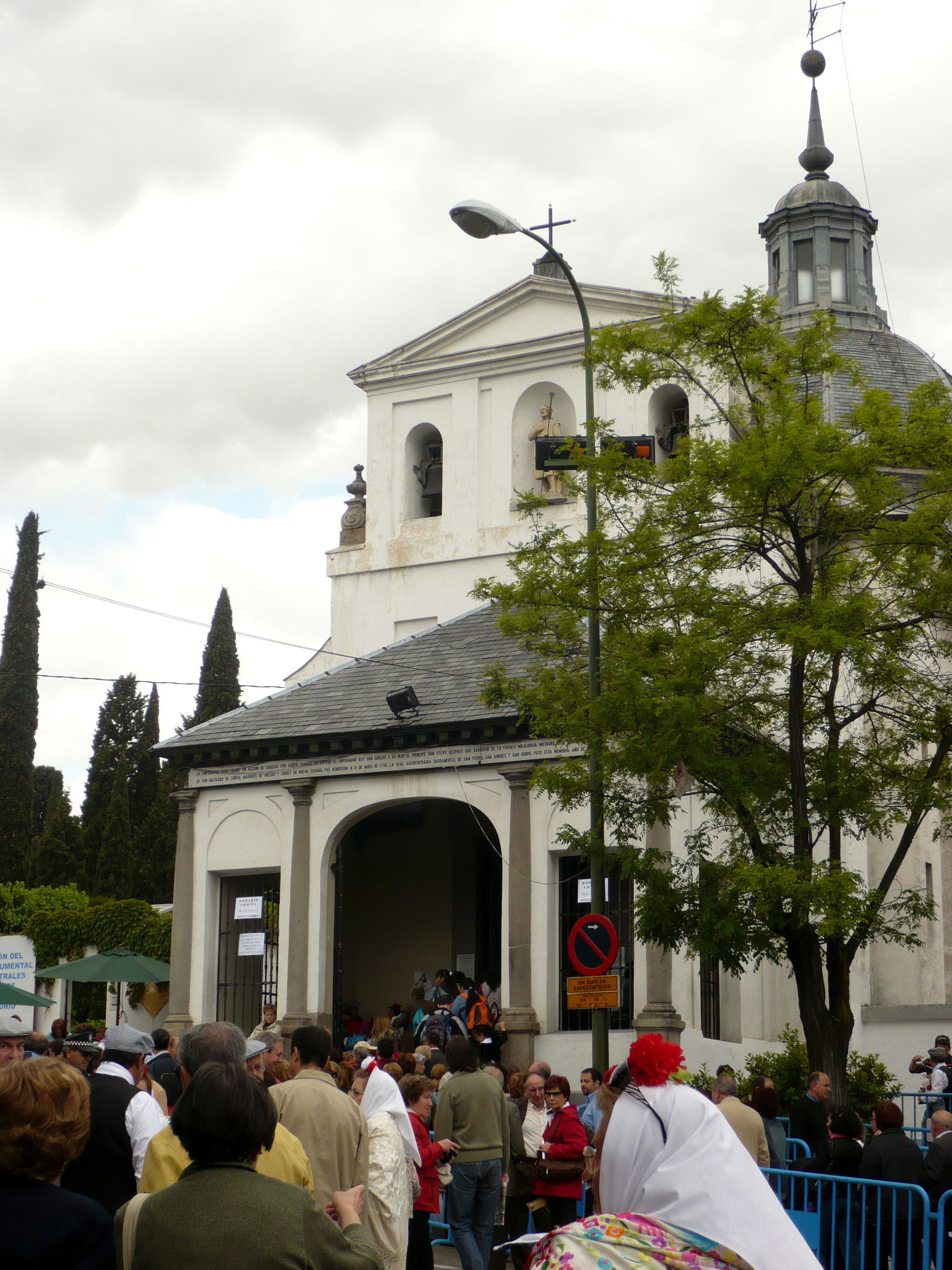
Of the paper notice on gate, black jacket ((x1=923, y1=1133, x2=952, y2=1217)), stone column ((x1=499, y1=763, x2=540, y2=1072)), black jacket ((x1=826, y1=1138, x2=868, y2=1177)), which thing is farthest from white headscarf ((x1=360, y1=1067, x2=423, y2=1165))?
the paper notice on gate

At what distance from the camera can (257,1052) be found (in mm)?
7918

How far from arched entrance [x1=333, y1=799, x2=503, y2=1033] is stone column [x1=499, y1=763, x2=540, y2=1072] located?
18.8 ft

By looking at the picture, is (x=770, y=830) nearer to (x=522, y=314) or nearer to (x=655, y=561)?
(x=655, y=561)

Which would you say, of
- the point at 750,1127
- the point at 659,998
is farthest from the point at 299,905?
the point at 750,1127

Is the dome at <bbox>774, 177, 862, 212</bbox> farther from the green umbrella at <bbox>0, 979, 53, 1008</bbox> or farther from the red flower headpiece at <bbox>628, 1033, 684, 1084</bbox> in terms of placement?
the red flower headpiece at <bbox>628, 1033, 684, 1084</bbox>

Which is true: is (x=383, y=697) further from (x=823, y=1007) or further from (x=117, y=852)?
(x=117, y=852)

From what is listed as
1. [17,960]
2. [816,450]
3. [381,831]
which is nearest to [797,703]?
[816,450]

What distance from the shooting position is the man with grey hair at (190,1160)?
519 centimetres

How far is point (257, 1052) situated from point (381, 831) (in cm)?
2251

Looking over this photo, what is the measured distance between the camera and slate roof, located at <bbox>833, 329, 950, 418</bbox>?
40125mm

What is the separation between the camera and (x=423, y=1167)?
10164 millimetres

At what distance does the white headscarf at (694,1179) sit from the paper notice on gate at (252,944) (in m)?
20.0

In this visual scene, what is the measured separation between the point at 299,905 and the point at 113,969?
10.8ft

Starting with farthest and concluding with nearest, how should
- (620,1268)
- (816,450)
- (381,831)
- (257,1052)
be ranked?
(381,831)
(816,450)
(257,1052)
(620,1268)
